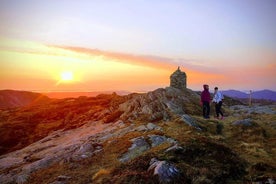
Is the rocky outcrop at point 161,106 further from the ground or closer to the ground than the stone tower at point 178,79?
closer to the ground

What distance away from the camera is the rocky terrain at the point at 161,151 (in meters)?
17.3

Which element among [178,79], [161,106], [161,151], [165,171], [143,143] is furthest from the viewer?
[178,79]

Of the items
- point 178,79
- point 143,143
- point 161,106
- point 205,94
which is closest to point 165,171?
point 143,143

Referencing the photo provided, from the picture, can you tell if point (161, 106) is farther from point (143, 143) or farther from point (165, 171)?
point (165, 171)

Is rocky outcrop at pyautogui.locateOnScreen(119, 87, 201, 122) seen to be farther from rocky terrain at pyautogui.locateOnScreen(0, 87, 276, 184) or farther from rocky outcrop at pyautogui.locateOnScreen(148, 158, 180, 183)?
rocky outcrop at pyautogui.locateOnScreen(148, 158, 180, 183)

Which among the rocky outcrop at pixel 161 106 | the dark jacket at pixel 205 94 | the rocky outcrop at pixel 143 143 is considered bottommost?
the rocky outcrop at pixel 143 143

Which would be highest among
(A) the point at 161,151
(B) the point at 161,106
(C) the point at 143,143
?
(B) the point at 161,106

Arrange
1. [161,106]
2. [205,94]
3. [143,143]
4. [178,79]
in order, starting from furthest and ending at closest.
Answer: [178,79] < [161,106] < [205,94] < [143,143]

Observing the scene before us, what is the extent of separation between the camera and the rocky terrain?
17328mm

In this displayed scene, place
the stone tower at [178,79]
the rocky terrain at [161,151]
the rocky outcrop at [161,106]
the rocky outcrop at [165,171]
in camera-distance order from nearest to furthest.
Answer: the rocky outcrop at [165,171], the rocky terrain at [161,151], the rocky outcrop at [161,106], the stone tower at [178,79]

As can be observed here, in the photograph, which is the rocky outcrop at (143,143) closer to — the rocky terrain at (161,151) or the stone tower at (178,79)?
the rocky terrain at (161,151)

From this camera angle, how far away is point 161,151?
2031cm

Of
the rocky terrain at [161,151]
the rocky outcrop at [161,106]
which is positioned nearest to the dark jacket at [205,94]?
the rocky terrain at [161,151]

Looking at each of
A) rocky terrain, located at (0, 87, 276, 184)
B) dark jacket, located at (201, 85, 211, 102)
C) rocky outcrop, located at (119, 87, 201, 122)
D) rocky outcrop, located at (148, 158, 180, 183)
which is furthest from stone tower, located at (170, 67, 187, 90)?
rocky outcrop, located at (148, 158, 180, 183)
